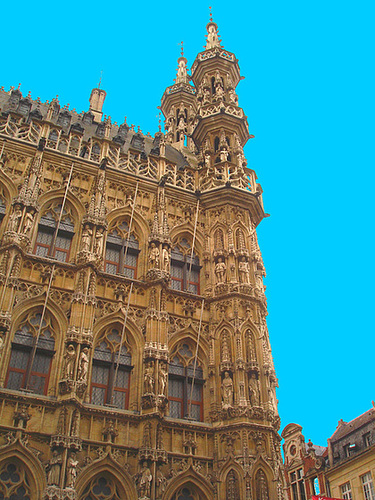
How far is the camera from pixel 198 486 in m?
16.8

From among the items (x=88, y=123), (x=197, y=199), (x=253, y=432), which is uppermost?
(x=88, y=123)

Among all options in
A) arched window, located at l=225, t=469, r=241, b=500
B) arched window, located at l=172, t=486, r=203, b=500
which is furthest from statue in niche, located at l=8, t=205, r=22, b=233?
arched window, located at l=225, t=469, r=241, b=500

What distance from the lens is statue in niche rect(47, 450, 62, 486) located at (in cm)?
1480

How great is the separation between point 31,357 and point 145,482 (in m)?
5.16

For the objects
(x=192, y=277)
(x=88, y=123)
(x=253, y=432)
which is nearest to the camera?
(x=253, y=432)

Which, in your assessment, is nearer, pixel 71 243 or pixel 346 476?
pixel 71 243

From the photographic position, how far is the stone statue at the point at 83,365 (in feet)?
55.1

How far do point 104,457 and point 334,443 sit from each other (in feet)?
76.3

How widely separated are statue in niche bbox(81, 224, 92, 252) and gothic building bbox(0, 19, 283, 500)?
4 cm

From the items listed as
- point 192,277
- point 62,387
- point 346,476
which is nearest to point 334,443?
point 346,476

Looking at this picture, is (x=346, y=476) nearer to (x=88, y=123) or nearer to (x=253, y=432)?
(x=253, y=432)

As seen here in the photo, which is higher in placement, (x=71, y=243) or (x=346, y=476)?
(x=71, y=243)

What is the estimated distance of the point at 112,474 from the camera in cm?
1597

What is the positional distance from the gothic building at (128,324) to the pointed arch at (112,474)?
0.13 feet
